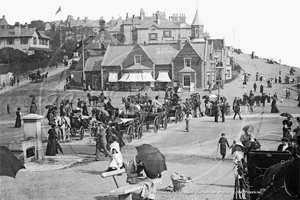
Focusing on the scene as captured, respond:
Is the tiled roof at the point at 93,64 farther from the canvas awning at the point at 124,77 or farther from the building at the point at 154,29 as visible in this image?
the building at the point at 154,29

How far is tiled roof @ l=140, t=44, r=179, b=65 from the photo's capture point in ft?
55.1

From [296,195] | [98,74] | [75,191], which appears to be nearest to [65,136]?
[98,74]

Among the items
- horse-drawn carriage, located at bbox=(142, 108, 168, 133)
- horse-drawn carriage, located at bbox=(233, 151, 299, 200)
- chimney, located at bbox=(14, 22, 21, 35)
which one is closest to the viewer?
horse-drawn carriage, located at bbox=(233, 151, 299, 200)

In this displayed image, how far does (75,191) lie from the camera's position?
9609 mm

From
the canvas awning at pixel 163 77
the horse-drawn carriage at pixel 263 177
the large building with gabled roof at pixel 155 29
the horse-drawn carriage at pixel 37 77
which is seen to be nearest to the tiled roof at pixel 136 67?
the canvas awning at pixel 163 77

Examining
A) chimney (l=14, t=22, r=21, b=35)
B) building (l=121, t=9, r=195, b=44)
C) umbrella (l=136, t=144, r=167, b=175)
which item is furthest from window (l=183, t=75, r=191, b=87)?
umbrella (l=136, t=144, r=167, b=175)

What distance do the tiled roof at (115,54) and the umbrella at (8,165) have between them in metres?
8.50

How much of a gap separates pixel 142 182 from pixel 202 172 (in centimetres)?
329

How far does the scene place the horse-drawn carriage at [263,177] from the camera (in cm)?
530

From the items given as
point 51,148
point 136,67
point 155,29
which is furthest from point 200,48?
point 51,148

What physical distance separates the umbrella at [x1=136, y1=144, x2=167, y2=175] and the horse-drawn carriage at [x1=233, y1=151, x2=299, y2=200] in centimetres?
161

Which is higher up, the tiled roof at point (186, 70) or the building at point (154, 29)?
the building at point (154, 29)

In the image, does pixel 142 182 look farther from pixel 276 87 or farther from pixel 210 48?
pixel 276 87

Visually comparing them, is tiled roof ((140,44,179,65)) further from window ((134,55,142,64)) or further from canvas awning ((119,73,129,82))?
canvas awning ((119,73,129,82))
